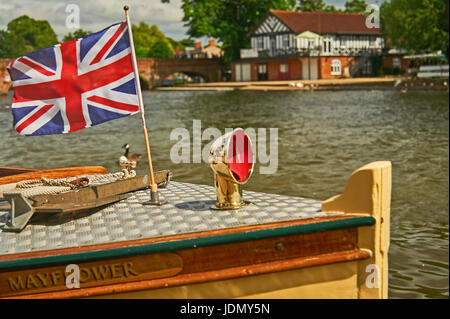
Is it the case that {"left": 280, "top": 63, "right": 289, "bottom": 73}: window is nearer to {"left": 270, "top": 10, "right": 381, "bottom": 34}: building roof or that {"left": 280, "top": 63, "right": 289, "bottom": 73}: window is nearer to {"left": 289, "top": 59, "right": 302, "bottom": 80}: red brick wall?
{"left": 289, "top": 59, "right": 302, "bottom": 80}: red brick wall

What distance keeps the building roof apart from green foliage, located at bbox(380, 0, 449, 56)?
49.7ft

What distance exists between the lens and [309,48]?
72562mm

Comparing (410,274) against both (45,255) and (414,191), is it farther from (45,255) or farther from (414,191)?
(45,255)

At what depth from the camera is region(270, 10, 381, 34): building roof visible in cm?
7419

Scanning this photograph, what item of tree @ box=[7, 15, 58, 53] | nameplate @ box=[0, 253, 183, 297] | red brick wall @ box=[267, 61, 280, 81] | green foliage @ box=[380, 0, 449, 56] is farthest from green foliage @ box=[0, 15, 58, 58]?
nameplate @ box=[0, 253, 183, 297]

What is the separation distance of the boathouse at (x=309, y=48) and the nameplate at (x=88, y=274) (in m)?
69.4

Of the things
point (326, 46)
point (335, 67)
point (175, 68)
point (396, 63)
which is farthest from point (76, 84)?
point (175, 68)

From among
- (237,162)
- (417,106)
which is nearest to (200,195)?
(237,162)

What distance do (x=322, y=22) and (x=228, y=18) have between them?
38.5ft

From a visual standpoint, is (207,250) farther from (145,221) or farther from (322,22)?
(322,22)

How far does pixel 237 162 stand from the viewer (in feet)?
15.7

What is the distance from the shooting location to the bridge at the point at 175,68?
82.6 meters

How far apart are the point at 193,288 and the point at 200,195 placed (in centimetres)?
128

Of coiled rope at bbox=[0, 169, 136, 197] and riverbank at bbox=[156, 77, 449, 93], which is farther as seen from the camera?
riverbank at bbox=[156, 77, 449, 93]
